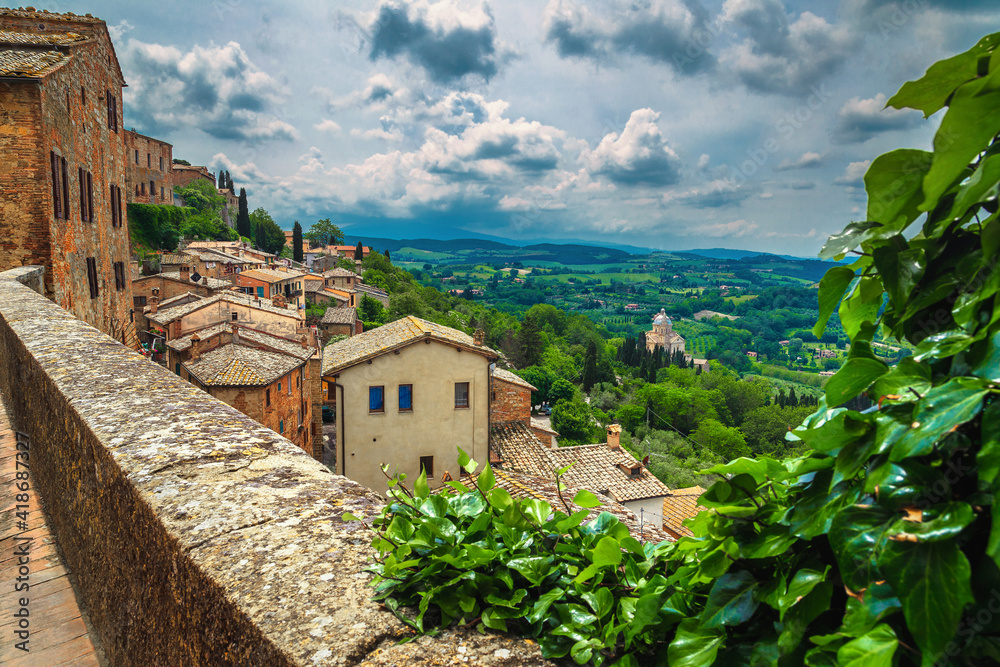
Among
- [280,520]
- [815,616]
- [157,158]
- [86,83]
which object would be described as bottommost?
[280,520]

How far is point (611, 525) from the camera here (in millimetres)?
1374

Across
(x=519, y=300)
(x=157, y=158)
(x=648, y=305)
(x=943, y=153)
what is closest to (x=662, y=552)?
(x=943, y=153)

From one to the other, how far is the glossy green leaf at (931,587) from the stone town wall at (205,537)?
2.36ft

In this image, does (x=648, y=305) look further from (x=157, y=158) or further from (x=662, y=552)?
(x=662, y=552)

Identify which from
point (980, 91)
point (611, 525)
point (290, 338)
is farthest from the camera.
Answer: point (290, 338)

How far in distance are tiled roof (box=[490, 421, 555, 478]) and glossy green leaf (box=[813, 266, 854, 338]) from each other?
16.9 meters

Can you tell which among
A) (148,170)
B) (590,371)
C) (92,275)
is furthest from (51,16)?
(590,371)

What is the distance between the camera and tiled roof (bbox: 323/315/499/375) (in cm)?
1705

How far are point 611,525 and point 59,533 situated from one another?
283cm

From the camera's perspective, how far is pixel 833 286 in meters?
1.02

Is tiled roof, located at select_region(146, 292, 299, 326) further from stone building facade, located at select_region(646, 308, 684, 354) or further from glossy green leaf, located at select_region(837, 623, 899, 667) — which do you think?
stone building facade, located at select_region(646, 308, 684, 354)

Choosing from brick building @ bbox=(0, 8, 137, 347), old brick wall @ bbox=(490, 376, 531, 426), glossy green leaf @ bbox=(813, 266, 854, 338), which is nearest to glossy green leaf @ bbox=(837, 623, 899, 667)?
glossy green leaf @ bbox=(813, 266, 854, 338)

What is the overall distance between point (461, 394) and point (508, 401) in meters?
6.87

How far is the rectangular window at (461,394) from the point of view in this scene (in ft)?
59.4
